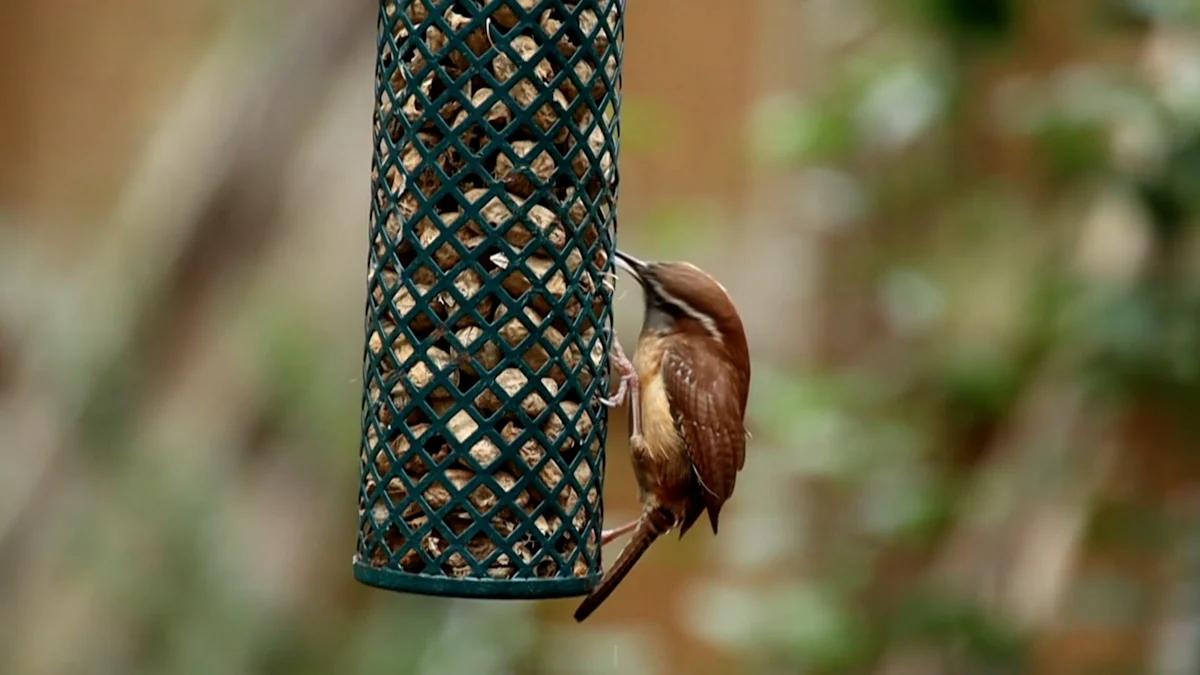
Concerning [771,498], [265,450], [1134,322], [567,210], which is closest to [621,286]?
[771,498]

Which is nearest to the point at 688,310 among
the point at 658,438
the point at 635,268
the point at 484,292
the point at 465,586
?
the point at 635,268

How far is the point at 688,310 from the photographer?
121 inches

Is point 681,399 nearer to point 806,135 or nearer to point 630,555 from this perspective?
point 630,555

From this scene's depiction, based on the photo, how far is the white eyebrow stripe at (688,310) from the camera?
120 inches

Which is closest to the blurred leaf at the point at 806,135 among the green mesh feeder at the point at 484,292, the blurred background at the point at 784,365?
the blurred background at the point at 784,365

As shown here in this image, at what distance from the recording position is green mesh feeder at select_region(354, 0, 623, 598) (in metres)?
2.43

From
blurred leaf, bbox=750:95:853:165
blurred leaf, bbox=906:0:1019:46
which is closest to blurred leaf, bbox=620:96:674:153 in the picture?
blurred leaf, bbox=750:95:853:165

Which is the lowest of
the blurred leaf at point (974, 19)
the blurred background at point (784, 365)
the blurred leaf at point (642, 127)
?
the blurred background at point (784, 365)

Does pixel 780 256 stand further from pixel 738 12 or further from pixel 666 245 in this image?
pixel 738 12

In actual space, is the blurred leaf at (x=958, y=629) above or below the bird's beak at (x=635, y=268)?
below

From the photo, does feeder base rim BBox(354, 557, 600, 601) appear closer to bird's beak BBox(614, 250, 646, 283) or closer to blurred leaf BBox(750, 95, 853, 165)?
bird's beak BBox(614, 250, 646, 283)

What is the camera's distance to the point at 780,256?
4.86 meters

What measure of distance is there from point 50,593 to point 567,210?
2817 mm

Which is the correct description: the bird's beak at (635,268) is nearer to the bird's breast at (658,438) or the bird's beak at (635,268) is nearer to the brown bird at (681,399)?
the brown bird at (681,399)
